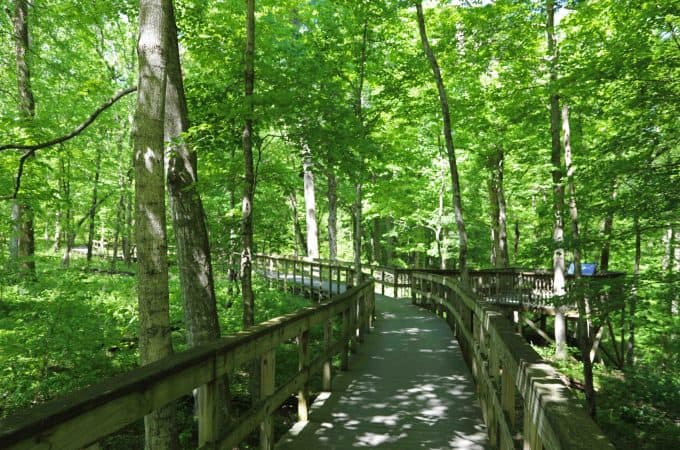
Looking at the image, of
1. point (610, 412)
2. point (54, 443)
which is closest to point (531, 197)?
point (610, 412)

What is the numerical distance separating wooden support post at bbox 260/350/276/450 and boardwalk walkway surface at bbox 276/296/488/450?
42 cm

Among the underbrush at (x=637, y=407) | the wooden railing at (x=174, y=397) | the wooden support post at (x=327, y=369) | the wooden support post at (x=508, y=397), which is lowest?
the underbrush at (x=637, y=407)

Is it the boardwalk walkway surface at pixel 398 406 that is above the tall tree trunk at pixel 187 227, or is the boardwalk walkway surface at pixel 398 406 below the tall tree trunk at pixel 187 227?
below

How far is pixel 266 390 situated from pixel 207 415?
970 millimetres

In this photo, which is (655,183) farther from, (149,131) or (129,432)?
(129,432)

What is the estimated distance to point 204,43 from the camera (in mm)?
8141

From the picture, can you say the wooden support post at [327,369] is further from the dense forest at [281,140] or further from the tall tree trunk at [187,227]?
the dense forest at [281,140]

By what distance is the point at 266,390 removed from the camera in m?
3.63

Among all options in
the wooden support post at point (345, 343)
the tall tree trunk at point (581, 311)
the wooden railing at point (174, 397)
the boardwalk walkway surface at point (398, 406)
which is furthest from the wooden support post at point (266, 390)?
the tall tree trunk at point (581, 311)

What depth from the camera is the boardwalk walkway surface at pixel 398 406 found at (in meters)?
4.09

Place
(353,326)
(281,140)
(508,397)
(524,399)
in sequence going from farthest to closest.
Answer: (281,140) < (353,326) < (508,397) < (524,399)

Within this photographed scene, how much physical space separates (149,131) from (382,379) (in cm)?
430

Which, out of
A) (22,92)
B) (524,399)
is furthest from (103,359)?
(22,92)

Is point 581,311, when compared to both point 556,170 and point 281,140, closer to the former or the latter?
point 556,170
